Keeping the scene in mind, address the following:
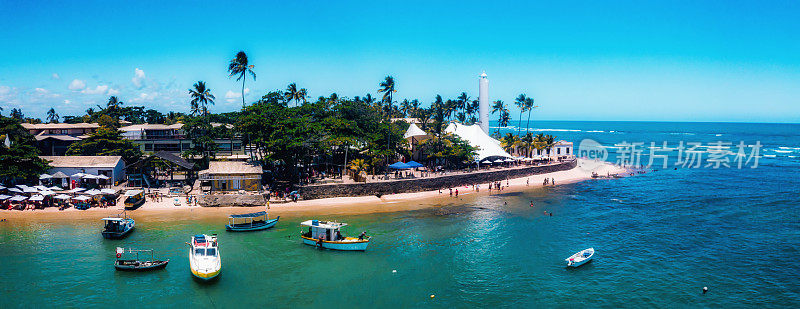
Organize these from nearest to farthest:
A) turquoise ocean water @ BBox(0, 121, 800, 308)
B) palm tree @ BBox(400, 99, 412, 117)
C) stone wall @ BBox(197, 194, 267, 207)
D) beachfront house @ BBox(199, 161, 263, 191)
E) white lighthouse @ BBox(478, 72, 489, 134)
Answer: turquoise ocean water @ BBox(0, 121, 800, 308)
stone wall @ BBox(197, 194, 267, 207)
beachfront house @ BBox(199, 161, 263, 191)
white lighthouse @ BBox(478, 72, 489, 134)
palm tree @ BBox(400, 99, 412, 117)

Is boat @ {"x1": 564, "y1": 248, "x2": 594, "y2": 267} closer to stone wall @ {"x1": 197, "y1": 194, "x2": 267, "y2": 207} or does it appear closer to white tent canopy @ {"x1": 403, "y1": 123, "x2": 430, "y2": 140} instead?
stone wall @ {"x1": 197, "y1": 194, "x2": 267, "y2": 207}

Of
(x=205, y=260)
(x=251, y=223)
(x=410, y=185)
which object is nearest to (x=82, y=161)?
(x=251, y=223)

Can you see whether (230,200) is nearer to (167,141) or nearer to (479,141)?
(167,141)

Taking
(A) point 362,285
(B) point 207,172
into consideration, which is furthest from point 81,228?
(A) point 362,285

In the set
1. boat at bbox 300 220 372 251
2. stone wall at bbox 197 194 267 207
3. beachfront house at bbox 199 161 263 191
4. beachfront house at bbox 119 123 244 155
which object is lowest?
boat at bbox 300 220 372 251

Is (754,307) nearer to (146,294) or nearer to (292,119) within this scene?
(146,294)

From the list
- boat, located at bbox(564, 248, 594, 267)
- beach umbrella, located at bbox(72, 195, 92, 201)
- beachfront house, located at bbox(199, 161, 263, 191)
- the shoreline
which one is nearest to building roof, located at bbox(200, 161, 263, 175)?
beachfront house, located at bbox(199, 161, 263, 191)

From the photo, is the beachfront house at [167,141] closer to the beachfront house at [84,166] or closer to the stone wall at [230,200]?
the beachfront house at [84,166]
